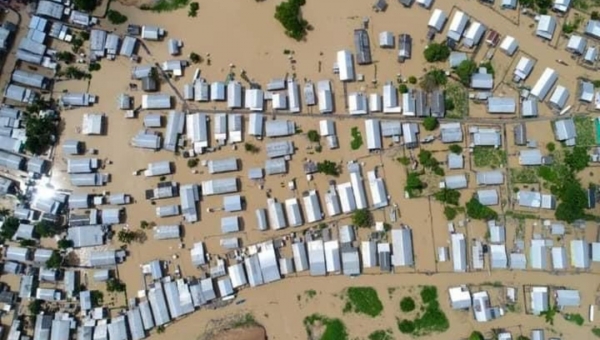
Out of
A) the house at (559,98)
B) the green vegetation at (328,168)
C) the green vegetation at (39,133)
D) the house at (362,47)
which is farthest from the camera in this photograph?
the house at (559,98)

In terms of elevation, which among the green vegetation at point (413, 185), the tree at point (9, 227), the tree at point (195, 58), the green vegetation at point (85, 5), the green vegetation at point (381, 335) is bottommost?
the green vegetation at point (381, 335)

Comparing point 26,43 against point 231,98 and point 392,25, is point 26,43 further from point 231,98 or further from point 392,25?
point 392,25

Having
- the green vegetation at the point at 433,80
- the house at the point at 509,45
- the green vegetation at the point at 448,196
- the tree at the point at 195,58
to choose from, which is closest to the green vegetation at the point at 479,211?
the green vegetation at the point at 448,196

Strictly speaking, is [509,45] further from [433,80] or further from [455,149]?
[455,149]

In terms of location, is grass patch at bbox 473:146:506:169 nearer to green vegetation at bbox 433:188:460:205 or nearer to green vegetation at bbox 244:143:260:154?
green vegetation at bbox 433:188:460:205

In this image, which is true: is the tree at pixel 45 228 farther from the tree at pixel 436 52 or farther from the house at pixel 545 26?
the house at pixel 545 26

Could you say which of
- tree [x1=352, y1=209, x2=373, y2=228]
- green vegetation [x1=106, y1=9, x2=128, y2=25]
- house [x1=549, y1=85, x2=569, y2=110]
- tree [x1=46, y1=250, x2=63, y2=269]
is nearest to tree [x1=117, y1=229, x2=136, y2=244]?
tree [x1=46, y1=250, x2=63, y2=269]
